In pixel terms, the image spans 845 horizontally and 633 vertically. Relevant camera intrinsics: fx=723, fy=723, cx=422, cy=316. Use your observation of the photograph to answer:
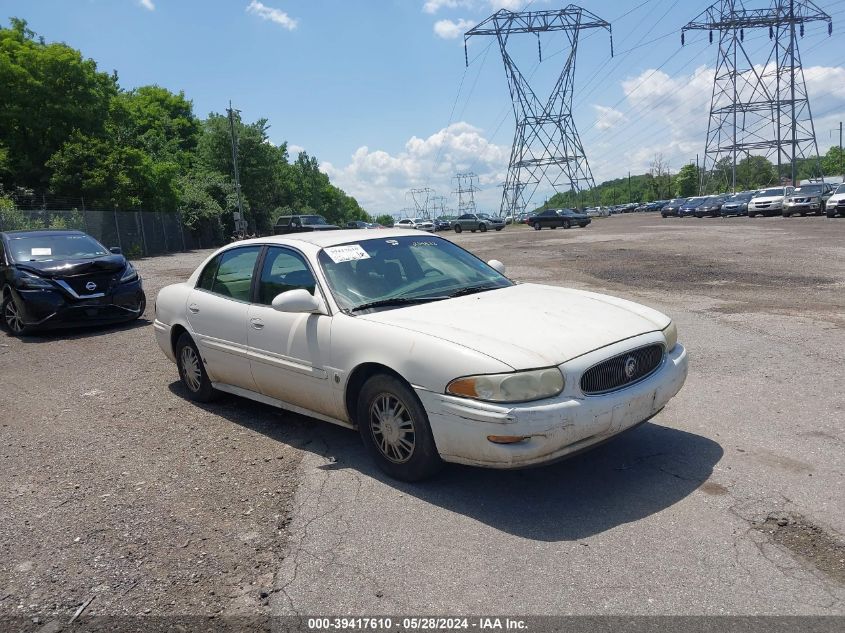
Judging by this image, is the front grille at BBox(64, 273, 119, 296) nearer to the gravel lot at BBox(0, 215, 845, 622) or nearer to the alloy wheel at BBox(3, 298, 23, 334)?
the alloy wheel at BBox(3, 298, 23, 334)

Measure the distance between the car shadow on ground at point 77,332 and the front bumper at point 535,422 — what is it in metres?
8.36

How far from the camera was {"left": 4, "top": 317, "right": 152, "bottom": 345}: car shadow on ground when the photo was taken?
34.9ft

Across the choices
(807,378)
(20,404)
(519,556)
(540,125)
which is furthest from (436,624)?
(540,125)

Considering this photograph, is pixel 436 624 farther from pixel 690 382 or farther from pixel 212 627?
pixel 690 382

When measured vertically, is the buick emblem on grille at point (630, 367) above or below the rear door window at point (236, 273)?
below

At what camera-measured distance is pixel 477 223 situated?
58.8m

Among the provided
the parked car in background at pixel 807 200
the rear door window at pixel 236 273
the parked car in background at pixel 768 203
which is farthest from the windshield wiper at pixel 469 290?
the parked car in background at pixel 768 203

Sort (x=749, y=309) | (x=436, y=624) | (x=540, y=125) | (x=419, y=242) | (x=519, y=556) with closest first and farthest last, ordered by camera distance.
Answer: (x=436, y=624)
(x=519, y=556)
(x=419, y=242)
(x=749, y=309)
(x=540, y=125)

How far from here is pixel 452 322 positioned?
434 cm

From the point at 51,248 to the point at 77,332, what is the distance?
4.58 ft

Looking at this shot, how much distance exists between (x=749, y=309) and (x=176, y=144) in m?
58.9

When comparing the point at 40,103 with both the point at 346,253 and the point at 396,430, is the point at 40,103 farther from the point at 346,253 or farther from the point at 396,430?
the point at 396,430

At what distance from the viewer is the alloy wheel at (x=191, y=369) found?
636 cm

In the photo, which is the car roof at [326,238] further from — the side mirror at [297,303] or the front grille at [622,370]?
the front grille at [622,370]
